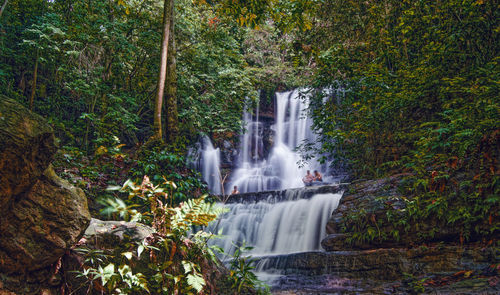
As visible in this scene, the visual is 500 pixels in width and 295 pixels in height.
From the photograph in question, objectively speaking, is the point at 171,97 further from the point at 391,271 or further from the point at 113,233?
the point at 391,271

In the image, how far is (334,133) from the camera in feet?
25.1

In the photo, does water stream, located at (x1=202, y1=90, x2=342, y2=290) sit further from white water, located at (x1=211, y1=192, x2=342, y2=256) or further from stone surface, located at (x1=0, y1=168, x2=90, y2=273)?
stone surface, located at (x1=0, y1=168, x2=90, y2=273)

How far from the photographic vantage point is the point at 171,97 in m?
9.35

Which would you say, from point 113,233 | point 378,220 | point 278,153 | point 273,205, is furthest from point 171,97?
point 278,153

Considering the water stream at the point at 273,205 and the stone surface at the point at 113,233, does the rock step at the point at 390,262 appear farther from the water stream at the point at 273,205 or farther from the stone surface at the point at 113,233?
the stone surface at the point at 113,233

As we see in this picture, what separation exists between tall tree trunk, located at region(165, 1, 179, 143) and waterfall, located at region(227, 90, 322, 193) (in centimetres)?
821

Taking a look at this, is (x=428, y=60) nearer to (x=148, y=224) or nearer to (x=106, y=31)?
(x=148, y=224)

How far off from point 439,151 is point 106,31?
9792 mm

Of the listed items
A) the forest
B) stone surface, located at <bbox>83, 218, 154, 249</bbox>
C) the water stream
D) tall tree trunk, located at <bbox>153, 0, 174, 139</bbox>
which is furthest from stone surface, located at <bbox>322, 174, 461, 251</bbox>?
tall tree trunk, located at <bbox>153, 0, 174, 139</bbox>

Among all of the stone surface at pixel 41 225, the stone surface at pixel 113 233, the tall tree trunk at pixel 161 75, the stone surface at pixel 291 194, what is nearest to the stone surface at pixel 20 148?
the stone surface at pixel 41 225

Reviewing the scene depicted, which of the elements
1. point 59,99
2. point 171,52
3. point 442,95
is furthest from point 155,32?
point 442,95

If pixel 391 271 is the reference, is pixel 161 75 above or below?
above

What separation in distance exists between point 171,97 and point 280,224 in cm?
492

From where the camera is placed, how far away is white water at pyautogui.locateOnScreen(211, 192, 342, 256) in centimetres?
805
